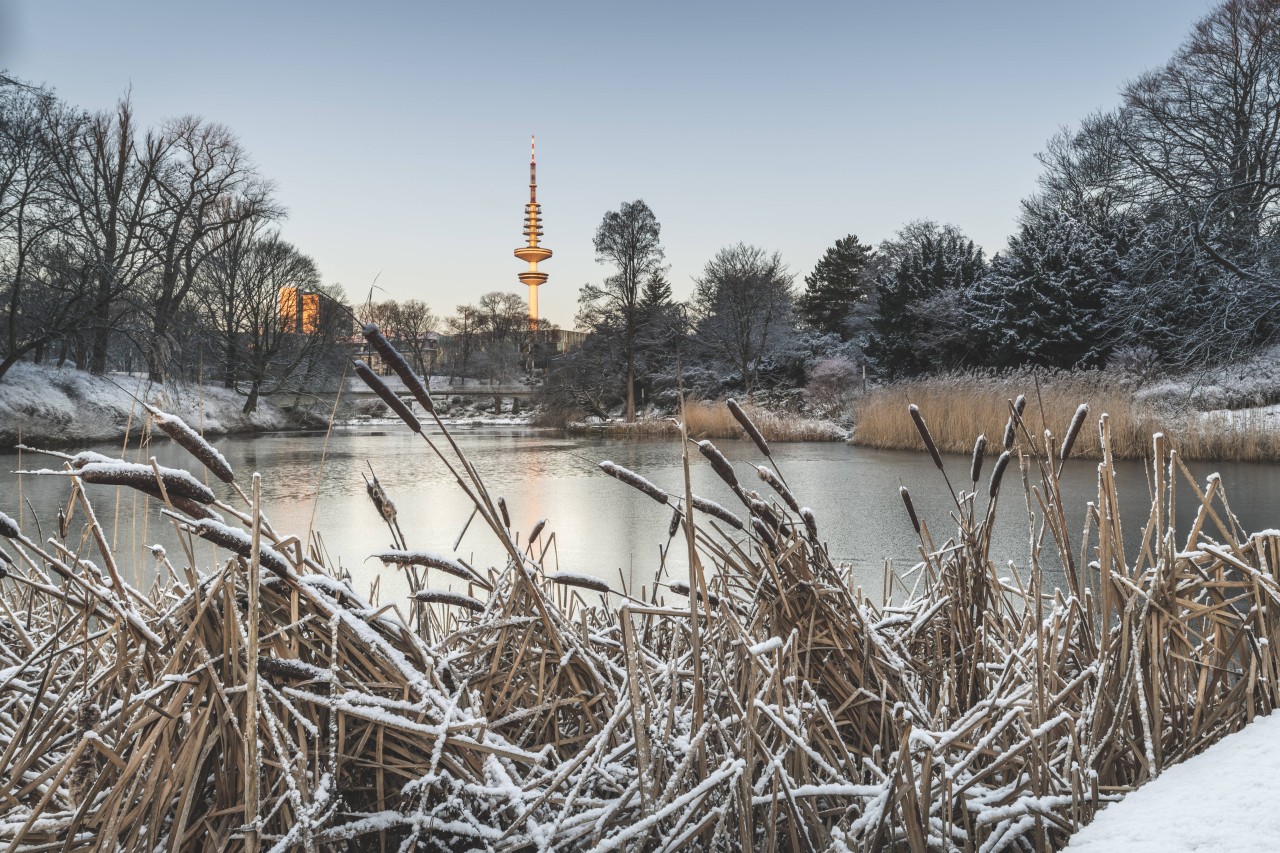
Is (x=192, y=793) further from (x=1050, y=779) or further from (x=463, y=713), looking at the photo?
(x=1050, y=779)

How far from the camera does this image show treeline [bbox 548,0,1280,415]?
42.4 feet

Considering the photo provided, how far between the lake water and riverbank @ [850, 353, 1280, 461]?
0.70 m

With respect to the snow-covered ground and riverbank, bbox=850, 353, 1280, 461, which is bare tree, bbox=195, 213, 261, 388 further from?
the snow-covered ground

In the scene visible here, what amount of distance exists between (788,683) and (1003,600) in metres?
0.59

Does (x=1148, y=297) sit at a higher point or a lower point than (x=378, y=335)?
higher

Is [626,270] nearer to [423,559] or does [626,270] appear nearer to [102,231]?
[102,231]

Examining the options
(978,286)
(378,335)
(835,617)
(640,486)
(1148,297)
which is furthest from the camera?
(978,286)

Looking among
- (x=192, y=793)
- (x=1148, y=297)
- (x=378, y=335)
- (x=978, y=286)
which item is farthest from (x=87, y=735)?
(x=978, y=286)

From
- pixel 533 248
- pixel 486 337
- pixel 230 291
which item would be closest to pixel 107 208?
pixel 230 291

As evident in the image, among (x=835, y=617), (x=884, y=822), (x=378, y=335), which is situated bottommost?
(x=884, y=822)

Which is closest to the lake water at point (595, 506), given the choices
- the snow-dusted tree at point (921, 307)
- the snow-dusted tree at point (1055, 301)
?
the snow-dusted tree at point (1055, 301)

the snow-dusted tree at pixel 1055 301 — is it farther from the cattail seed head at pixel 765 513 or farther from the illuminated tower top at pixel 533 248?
the illuminated tower top at pixel 533 248

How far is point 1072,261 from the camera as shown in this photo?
760 inches

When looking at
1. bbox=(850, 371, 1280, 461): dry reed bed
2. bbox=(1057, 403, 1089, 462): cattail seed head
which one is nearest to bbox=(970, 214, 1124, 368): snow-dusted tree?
bbox=(850, 371, 1280, 461): dry reed bed
